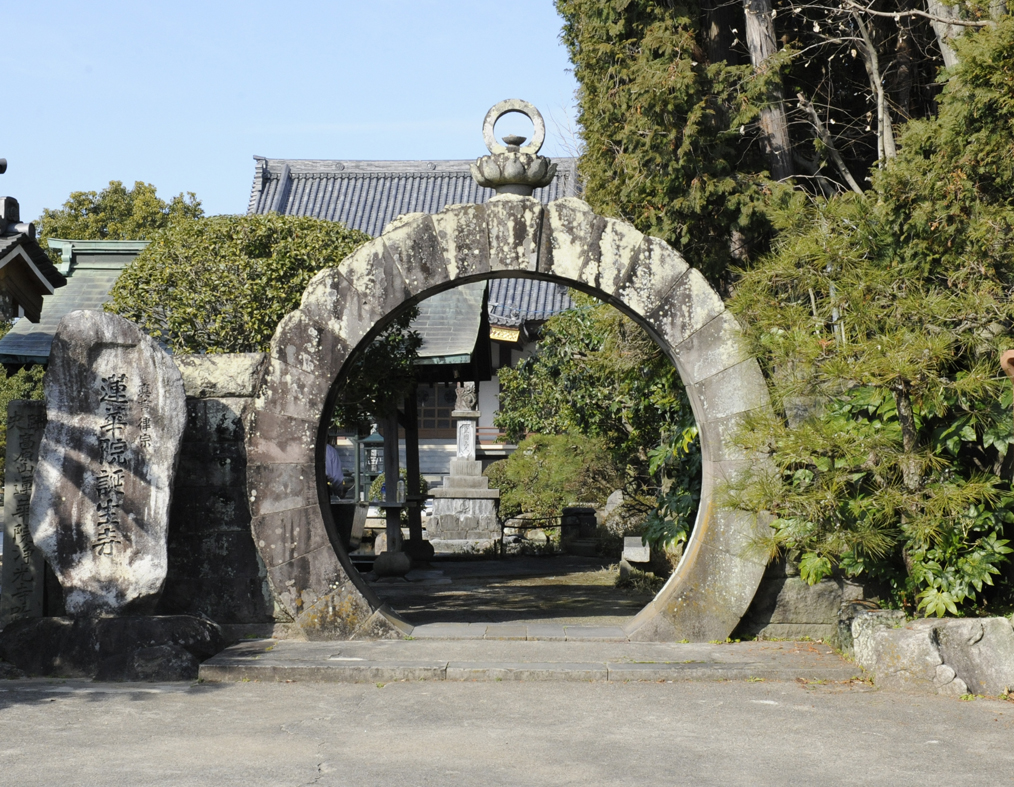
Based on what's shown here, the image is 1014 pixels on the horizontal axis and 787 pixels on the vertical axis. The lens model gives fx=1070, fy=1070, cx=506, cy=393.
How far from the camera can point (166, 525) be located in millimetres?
6531

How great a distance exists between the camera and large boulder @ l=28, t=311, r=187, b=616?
646 cm

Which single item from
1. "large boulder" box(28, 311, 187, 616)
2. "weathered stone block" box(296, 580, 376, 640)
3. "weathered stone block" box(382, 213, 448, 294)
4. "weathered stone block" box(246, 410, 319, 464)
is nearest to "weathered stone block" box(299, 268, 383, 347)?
"weathered stone block" box(382, 213, 448, 294)

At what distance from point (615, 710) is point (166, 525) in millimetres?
2950

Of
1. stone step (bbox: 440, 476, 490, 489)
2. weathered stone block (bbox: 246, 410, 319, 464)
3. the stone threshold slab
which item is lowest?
the stone threshold slab

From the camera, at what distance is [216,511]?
23.0ft

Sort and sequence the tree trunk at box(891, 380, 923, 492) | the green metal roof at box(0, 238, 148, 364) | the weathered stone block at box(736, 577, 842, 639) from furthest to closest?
the green metal roof at box(0, 238, 148, 364) < the weathered stone block at box(736, 577, 842, 639) < the tree trunk at box(891, 380, 923, 492)

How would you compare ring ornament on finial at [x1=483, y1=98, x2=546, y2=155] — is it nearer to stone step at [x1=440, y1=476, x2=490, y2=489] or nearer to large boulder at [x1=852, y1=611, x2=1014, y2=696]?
large boulder at [x1=852, y1=611, x2=1014, y2=696]

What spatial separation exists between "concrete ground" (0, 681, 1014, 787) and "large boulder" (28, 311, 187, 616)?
67 centimetres

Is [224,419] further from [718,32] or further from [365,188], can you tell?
[365,188]

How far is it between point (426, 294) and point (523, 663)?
2.42 metres

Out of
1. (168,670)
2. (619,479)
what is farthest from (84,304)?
(168,670)

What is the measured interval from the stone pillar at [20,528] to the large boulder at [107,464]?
1.74 ft

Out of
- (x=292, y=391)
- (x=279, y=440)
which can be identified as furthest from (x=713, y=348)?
(x=279, y=440)

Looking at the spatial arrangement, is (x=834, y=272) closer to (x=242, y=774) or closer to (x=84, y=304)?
(x=242, y=774)
